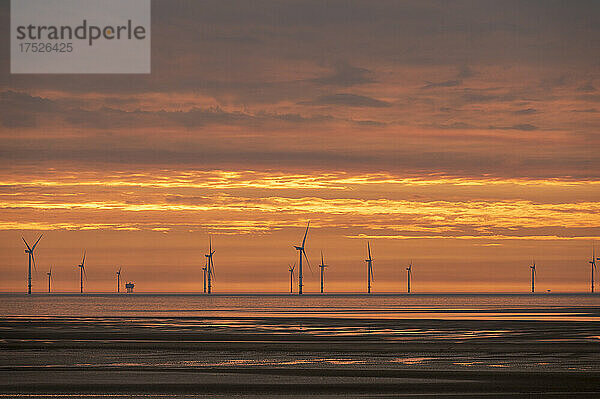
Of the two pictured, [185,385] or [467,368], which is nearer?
[185,385]

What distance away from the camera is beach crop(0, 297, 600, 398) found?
40.9m

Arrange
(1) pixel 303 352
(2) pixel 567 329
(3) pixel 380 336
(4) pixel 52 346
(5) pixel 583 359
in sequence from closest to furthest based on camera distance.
Result: (5) pixel 583 359 < (1) pixel 303 352 < (4) pixel 52 346 < (3) pixel 380 336 < (2) pixel 567 329

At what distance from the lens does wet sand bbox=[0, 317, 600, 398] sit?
40.9 metres

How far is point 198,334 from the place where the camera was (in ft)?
262

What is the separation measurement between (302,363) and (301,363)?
0.16ft

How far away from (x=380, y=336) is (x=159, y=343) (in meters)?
17.0

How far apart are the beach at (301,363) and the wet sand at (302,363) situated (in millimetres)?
49

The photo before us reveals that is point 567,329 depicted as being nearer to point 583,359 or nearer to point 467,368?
point 583,359

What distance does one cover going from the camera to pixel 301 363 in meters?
52.6

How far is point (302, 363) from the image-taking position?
5262 cm

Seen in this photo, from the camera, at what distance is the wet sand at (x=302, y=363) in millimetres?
40875

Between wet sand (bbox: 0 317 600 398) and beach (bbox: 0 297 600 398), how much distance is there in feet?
0.16

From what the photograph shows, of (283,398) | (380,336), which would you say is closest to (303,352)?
(380,336)

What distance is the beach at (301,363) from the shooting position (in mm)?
40875
